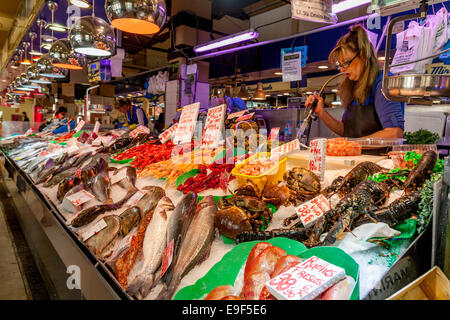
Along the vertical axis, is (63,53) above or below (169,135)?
above

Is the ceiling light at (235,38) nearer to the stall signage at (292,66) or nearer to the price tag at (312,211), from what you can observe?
the stall signage at (292,66)

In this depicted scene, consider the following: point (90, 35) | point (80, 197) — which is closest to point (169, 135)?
point (80, 197)

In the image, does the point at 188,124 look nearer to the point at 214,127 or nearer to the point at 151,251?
the point at 214,127

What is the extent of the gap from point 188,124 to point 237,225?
169 cm

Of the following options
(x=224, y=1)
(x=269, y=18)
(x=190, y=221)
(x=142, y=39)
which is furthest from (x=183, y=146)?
(x=142, y=39)

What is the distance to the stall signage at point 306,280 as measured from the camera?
78 centimetres

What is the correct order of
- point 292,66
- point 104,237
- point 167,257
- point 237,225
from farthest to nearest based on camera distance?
point 292,66 < point 104,237 < point 237,225 < point 167,257

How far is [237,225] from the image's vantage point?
4.26 feet

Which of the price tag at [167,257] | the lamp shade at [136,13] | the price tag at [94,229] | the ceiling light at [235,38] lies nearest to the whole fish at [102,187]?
the price tag at [94,229]

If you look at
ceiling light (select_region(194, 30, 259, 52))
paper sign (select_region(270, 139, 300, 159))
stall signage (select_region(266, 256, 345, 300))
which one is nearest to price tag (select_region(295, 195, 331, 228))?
stall signage (select_region(266, 256, 345, 300))

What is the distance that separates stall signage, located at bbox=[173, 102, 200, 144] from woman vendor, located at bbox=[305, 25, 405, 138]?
1167mm

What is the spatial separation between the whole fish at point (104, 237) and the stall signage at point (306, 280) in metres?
1.02

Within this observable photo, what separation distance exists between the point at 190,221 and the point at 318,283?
78 centimetres
